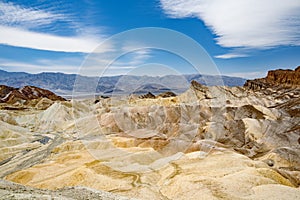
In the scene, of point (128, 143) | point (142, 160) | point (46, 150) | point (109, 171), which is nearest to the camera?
point (109, 171)

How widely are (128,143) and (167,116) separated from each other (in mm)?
31904

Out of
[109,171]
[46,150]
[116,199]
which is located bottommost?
[46,150]

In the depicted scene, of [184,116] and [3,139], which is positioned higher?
[184,116]

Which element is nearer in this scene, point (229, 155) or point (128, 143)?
point (229, 155)

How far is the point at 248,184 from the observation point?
2588cm

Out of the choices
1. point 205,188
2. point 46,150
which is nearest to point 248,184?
point 205,188

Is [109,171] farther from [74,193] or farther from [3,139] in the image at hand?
[3,139]

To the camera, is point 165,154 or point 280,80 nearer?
point 165,154

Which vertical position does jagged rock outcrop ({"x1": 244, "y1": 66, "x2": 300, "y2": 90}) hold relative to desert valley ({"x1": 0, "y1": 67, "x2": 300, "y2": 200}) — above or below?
above

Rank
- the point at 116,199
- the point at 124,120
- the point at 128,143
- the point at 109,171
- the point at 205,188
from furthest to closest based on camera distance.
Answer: the point at 124,120
the point at 128,143
the point at 109,171
the point at 205,188
the point at 116,199

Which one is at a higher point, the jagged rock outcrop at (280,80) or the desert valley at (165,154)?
the jagged rock outcrop at (280,80)

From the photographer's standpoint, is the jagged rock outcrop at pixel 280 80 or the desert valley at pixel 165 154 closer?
the desert valley at pixel 165 154

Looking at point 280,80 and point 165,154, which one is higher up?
point 280,80

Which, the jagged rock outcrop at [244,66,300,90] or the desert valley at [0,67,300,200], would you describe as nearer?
the desert valley at [0,67,300,200]
